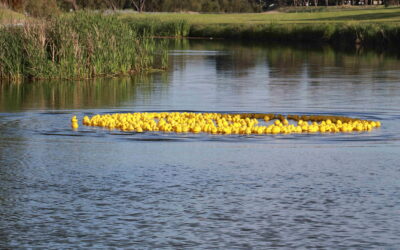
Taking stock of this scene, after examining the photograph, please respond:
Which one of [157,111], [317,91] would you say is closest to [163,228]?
[157,111]

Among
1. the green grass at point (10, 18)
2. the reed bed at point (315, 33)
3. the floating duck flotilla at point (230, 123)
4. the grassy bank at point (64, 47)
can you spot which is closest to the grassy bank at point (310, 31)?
the reed bed at point (315, 33)

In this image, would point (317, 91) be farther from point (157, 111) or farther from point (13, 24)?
point (13, 24)

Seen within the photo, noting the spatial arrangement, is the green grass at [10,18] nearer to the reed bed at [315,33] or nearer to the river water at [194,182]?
the river water at [194,182]

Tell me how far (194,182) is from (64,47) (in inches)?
730

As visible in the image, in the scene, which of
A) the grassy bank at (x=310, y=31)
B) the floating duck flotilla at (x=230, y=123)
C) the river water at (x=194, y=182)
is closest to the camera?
the river water at (x=194, y=182)

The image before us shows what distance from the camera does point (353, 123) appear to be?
63.2 ft

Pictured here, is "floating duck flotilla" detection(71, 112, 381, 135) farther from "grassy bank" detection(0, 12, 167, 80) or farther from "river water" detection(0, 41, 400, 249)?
"grassy bank" detection(0, 12, 167, 80)

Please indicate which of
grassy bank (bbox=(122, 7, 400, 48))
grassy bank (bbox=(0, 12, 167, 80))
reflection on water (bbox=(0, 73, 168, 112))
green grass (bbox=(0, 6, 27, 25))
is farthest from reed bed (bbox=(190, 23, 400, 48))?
grassy bank (bbox=(0, 12, 167, 80))

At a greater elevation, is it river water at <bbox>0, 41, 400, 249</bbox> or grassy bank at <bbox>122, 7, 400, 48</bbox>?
grassy bank at <bbox>122, 7, 400, 48</bbox>

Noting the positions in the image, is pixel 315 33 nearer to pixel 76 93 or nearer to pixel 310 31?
pixel 310 31

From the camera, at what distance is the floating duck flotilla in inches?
731

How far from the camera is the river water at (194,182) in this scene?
10.2 metres

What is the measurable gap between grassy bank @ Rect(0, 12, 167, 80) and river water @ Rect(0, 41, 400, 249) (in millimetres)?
5293

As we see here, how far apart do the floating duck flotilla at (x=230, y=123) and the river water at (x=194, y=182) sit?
46cm
